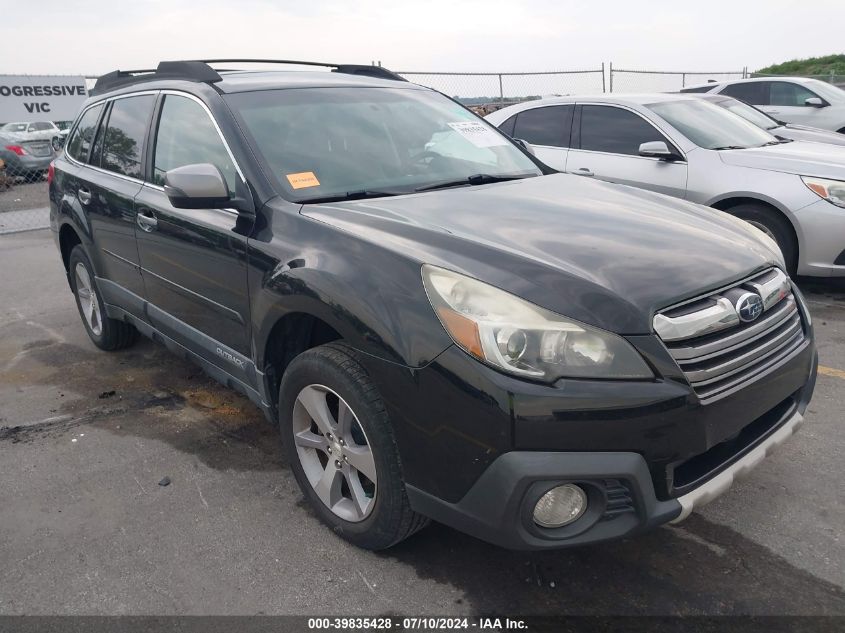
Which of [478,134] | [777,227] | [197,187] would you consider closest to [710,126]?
[777,227]

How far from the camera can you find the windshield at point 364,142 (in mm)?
3055

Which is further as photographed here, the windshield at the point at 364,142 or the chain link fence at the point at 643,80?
the chain link fence at the point at 643,80

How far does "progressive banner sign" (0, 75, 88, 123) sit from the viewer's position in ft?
37.4

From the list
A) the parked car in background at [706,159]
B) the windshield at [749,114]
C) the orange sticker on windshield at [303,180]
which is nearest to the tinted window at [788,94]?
the windshield at [749,114]

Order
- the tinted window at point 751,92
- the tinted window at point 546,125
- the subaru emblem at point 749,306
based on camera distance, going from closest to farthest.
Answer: the subaru emblem at point 749,306 < the tinted window at point 546,125 < the tinted window at point 751,92

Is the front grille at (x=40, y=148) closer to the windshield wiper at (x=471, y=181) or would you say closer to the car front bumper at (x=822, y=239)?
the windshield wiper at (x=471, y=181)

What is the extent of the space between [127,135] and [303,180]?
173 centimetres

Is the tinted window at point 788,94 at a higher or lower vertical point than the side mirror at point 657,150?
higher

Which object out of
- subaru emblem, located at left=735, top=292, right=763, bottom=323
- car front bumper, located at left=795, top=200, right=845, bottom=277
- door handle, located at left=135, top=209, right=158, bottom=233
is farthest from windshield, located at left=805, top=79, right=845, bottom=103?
door handle, located at left=135, top=209, right=158, bottom=233

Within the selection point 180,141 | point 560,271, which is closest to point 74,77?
point 180,141

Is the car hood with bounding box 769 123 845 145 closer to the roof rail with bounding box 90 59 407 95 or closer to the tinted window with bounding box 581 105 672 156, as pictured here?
the tinted window with bounding box 581 105 672 156

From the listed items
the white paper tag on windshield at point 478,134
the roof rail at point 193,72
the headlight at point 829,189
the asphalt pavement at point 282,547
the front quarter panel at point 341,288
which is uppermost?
the roof rail at point 193,72

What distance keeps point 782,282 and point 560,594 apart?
54.3 inches

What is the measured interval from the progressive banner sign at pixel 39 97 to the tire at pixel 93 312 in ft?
25.8
